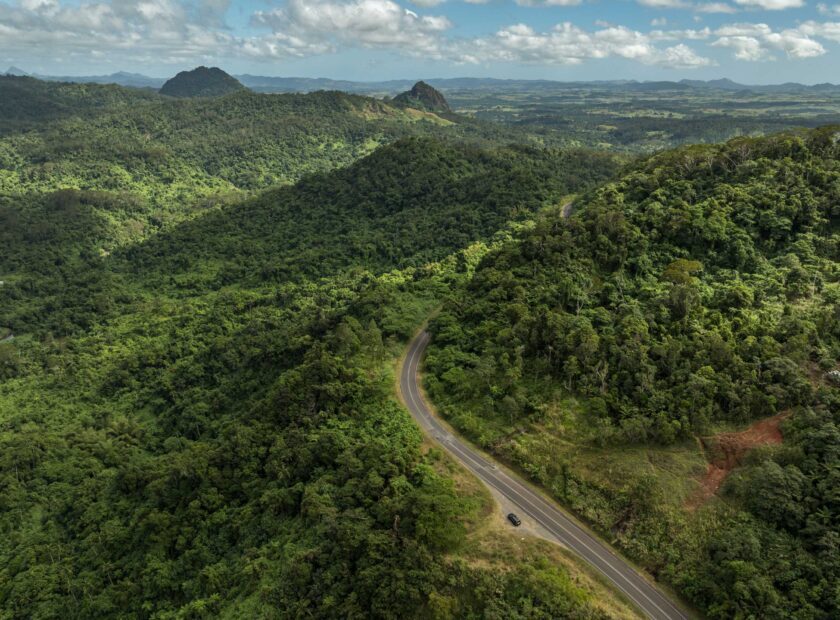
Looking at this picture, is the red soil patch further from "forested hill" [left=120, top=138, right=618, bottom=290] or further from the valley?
"forested hill" [left=120, top=138, right=618, bottom=290]

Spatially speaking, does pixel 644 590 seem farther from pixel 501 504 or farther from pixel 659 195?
pixel 659 195

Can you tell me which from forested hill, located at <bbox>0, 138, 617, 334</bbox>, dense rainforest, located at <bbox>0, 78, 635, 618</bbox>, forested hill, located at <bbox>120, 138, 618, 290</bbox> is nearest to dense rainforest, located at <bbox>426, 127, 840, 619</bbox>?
dense rainforest, located at <bbox>0, 78, 635, 618</bbox>

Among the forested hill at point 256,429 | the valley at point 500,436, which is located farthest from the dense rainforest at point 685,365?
the forested hill at point 256,429

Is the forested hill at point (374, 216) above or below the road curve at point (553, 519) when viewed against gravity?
above

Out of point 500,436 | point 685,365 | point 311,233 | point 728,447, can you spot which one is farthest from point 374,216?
point 728,447

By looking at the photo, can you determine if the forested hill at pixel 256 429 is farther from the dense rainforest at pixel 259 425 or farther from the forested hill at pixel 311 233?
the forested hill at pixel 311 233

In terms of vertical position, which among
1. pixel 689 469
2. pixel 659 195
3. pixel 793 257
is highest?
pixel 659 195

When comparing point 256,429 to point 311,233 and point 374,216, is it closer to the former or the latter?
point 311,233

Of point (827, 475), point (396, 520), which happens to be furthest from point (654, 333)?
point (396, 520)
